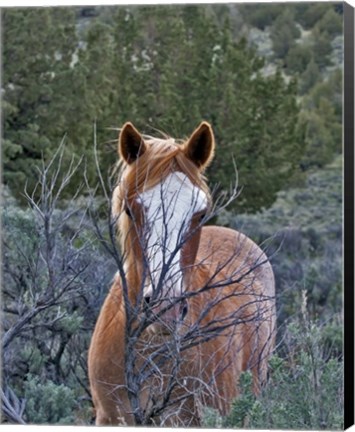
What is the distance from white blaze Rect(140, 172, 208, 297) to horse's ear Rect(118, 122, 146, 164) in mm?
225

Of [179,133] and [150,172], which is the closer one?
[150,172]

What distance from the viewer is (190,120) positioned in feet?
33.2

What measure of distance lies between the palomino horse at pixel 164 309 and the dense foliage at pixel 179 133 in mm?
432

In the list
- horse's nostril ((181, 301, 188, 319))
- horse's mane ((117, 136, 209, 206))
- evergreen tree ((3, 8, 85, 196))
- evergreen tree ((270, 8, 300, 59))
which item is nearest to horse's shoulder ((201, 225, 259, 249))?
horse's mane ((117, 136, 209, 206))

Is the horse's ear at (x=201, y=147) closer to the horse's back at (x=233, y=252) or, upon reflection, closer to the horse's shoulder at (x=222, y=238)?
the horse's back at (x=233, y=252)

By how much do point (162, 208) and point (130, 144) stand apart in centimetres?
44

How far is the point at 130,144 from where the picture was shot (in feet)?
17.4

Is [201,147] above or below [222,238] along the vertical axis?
above

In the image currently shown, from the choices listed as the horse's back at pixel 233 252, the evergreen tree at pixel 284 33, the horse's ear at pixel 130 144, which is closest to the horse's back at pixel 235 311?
the horse's back at pixel 233 252

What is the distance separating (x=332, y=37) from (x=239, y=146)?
1.26 metres

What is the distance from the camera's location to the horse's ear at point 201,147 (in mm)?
5316

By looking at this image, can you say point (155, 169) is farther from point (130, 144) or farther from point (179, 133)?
point (179, 133)

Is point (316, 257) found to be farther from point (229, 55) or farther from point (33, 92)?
point (33, 92)

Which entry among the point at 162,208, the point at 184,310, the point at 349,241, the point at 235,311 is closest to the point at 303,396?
the point at 235,311
